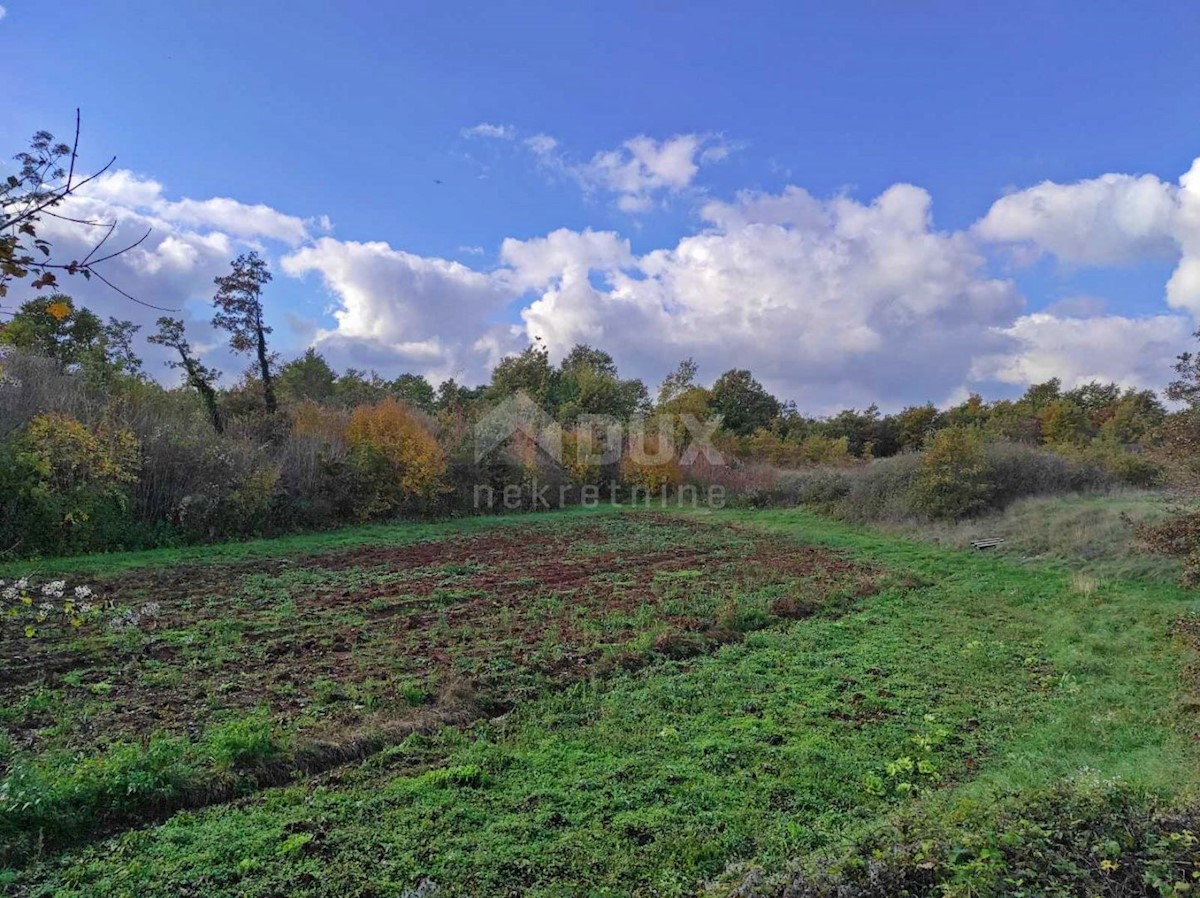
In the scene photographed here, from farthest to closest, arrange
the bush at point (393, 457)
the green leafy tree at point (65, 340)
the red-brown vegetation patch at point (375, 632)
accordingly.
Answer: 1. the bush at point (393, 457)
2. the green leafy tree at point (65, 340)
3. the red-brown vegetation patch at point (375, 632)

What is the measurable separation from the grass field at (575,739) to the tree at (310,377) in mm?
21375

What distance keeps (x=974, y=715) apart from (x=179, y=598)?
8.69 m

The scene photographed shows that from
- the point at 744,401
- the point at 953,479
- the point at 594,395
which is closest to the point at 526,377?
the point at 594,395

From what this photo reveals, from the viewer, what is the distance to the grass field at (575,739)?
2883 millimetres

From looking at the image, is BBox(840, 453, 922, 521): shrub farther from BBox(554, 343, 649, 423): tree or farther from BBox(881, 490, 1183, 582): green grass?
BBox(554, 343, 649, 423): tree

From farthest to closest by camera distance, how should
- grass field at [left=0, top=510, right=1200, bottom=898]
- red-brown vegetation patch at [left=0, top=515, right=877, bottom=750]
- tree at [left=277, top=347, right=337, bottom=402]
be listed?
1. tree at [left=277, top=347, right=337, bottom=402]
2. red-brown vegetation patch at [left=0, top=515, right=877, bottom=750]
3. grass field at [left=0, top=510, right=1200, bottom=898]

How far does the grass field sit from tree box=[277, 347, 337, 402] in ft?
70.1

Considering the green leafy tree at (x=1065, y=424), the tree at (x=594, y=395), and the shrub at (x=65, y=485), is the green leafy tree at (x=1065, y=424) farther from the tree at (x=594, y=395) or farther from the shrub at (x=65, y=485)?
the shrub at (x=65, y=485)

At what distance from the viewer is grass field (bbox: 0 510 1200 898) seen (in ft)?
9.46

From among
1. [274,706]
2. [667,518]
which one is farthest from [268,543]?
[667,518]

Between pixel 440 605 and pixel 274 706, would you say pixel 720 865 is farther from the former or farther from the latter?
pixel 440 605

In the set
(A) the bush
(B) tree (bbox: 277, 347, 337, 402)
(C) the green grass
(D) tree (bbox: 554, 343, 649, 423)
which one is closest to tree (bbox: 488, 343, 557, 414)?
(D) tree (bbox: 554, 343, 649, 423)
